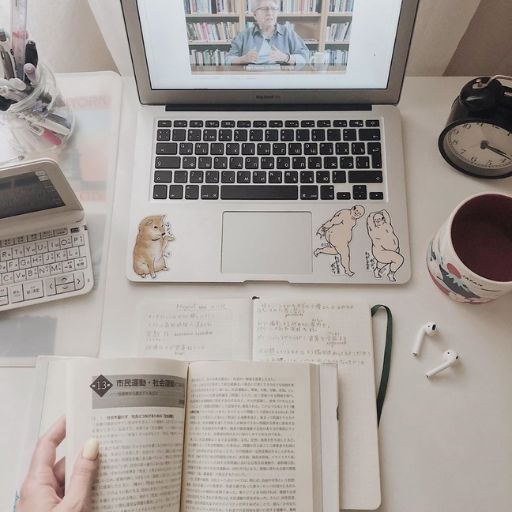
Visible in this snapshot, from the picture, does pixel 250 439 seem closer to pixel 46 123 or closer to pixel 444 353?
pixel 444 353

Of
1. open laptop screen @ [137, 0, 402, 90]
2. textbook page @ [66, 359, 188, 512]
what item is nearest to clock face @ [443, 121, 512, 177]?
open laptop screen @ [137, 0, 402, 90]

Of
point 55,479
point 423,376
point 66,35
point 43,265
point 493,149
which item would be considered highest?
point 66,35

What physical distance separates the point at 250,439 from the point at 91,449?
16 cm

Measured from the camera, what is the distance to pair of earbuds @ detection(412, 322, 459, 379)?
24.2 inches

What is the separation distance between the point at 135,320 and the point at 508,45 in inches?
28.7

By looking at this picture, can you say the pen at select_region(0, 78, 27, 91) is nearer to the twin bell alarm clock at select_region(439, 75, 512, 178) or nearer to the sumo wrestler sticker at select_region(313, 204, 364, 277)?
the sumo wrestler sticker at select_region(313, 204, 364, 277)

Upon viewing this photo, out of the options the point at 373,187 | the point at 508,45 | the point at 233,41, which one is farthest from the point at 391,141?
the point at 508,45

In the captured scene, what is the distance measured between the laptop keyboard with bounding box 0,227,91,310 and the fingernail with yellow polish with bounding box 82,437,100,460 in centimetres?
20

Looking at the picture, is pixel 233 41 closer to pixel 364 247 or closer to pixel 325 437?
pixel 364 247

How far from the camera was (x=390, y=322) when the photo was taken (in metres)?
0.64

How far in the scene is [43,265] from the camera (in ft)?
2.17

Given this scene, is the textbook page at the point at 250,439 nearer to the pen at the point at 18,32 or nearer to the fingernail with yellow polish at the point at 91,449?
the fingernail with yellow polish at the point at 91,449

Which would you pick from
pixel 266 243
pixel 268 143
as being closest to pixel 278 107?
pixel 268 143

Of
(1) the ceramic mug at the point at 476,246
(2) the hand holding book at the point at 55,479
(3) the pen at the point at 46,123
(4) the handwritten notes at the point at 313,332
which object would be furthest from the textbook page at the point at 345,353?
(3) the pen at the point at 46,123
